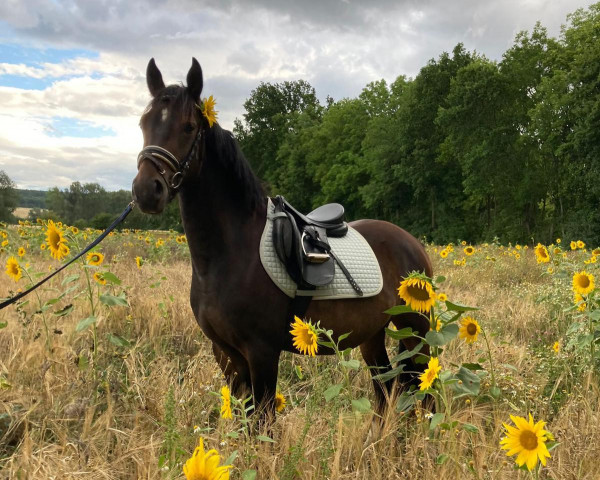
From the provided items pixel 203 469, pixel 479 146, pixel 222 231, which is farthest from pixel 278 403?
pixel 479 146

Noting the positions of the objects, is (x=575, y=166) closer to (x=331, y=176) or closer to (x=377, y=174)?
(x=377, y=174)

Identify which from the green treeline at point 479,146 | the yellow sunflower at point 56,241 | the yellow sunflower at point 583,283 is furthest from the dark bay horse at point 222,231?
the green treeline at point 479,146

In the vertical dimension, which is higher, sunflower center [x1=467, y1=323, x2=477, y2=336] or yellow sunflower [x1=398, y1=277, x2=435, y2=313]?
yellow sunflower [x1=398, y1=277, x2=435, y2=313]

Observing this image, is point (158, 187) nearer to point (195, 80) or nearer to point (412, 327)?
point (195, 80)

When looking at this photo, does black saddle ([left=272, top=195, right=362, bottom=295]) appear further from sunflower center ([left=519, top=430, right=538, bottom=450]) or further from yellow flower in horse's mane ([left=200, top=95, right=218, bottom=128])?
sunflower center ([left=519, top=430, right=538, bottom=450])

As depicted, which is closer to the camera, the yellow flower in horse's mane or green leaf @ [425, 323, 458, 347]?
green leaf @ [425, 323, 458, 347]

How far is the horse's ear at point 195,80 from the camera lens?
264 cm

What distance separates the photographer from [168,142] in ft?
8.08

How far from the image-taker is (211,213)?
2.72 metres

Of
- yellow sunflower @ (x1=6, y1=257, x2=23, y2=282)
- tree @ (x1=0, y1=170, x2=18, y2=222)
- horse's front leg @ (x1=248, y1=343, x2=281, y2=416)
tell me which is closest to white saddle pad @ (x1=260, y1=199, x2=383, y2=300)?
horse's front leg @ (x1=248, y1=343, x2=281, y2=416)

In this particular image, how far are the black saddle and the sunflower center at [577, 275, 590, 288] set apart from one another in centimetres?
169

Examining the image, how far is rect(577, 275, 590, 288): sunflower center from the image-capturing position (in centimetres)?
343

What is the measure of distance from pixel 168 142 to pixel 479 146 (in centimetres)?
Result: 3021

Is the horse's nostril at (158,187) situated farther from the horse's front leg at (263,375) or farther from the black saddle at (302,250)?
the horse's front leg at (263,375)
